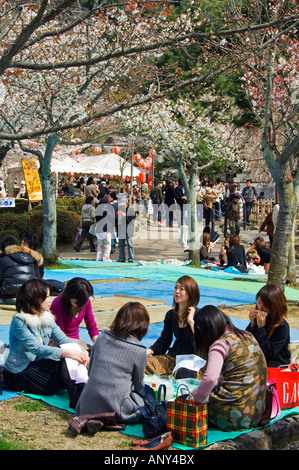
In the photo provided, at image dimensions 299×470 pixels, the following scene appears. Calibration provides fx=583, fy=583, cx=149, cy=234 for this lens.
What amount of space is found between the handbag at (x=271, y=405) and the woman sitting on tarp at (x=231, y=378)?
0.08 m

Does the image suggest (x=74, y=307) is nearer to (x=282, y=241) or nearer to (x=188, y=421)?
(x=188, y=421)

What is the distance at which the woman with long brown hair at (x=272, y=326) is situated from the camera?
4898mm

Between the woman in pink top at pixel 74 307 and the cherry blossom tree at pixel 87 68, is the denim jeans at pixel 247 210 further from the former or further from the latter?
the woman in pink top at pixel 74 307

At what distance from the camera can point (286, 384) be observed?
470 centimetres

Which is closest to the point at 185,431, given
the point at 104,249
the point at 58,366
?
the point at 58,366

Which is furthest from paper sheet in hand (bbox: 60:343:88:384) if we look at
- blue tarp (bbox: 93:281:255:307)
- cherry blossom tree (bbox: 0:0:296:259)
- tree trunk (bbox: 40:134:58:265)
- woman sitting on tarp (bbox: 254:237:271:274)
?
tree trunk (bbox: 40:134:58:265)

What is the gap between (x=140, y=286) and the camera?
35.4ft

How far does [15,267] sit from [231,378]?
482 centimetres

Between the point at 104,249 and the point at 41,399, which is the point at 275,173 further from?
the point at 104,249

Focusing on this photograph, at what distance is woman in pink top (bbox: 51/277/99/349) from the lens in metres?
5.39

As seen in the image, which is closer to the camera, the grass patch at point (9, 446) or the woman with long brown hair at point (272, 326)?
the grass patch at point (9, 446)

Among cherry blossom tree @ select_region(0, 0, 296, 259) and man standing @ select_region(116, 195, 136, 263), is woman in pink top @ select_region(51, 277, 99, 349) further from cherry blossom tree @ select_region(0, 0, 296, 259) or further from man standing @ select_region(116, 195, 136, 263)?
man standing @ select_region(116, 195, 136, 263)

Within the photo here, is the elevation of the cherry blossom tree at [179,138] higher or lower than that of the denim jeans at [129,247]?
higher

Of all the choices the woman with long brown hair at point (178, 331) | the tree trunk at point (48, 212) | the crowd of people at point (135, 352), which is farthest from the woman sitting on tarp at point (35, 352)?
the tree trunk at point (48, 212)
